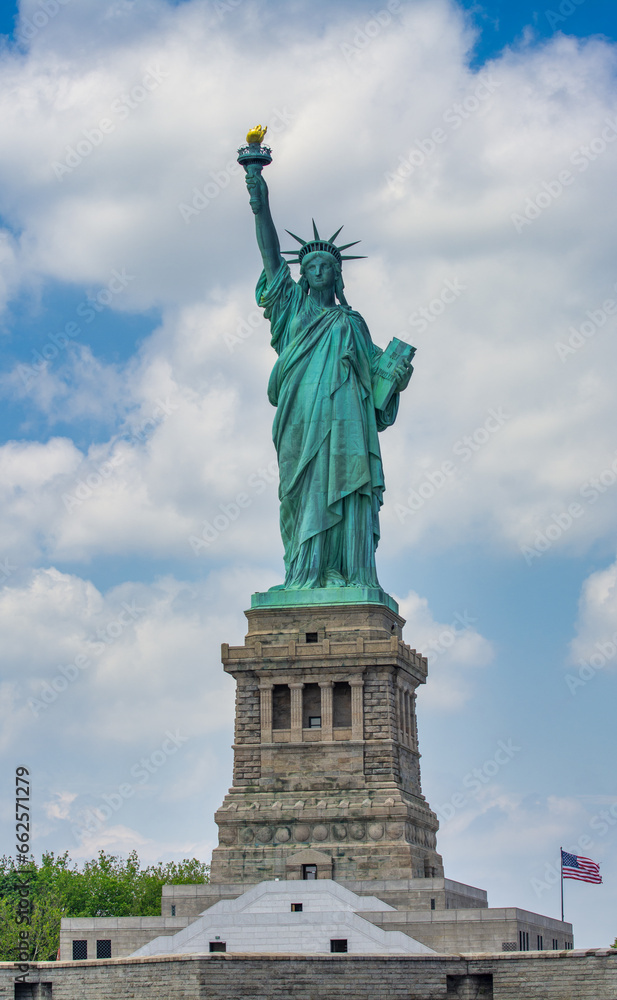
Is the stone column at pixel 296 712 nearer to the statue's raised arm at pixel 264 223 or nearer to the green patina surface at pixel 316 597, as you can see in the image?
the green patina surface at pixel 316 597

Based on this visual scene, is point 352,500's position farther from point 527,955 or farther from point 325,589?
point 527,955

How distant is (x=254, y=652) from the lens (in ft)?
156

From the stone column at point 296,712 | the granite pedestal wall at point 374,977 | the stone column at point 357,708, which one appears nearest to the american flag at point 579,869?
the stone column at point 357,708

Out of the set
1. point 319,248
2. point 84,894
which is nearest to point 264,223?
point 319,248

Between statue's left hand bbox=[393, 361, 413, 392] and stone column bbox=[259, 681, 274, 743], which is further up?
statue's left hand bbox=[393, 361, 413, 392]

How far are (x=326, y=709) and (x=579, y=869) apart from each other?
26.6 feet

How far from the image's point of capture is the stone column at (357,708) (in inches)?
1842

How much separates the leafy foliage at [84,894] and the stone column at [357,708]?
57.9 ft

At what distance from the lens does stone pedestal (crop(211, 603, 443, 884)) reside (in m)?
45.5

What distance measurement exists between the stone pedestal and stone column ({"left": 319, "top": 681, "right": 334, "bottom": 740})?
25 mm

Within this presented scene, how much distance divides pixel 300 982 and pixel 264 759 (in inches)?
361

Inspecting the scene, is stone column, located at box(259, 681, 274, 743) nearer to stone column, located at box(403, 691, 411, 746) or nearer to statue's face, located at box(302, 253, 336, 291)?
stone column, located at box(403, 691, 411, 746)

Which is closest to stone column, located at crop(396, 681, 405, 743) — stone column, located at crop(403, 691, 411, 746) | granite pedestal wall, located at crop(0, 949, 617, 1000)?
stone column, located at crop(403, 691, 411, 746)

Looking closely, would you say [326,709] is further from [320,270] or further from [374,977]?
[320,270]
